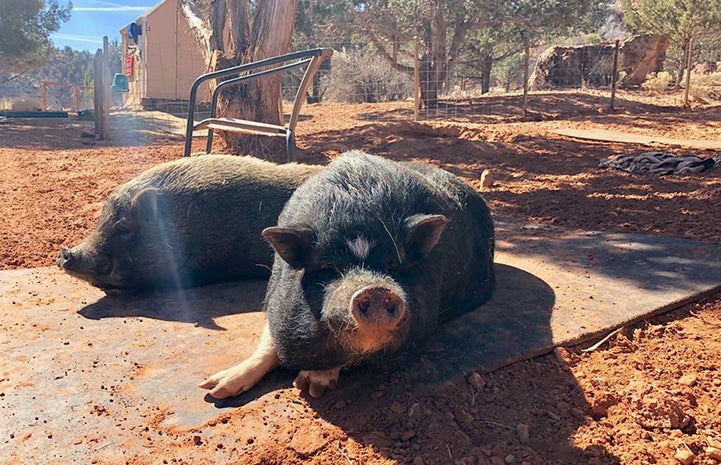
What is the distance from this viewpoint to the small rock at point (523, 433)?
2.19 m

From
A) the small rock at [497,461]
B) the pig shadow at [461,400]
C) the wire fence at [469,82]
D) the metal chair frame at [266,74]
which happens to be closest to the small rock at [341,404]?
the pig shadow at [461,400]

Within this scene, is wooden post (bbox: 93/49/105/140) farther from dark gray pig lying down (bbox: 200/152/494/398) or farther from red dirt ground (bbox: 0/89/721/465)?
dark gray pig lying down (bbox: 200/152/494/398)

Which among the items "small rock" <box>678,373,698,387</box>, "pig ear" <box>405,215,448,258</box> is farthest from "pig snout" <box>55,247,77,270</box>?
"small rock" <box>678,373,698,387</box>

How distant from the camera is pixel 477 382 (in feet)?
8.20

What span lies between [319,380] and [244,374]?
1.08 ft

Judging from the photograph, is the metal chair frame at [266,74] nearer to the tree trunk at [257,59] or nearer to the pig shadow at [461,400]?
the tree trunk at [257,59]

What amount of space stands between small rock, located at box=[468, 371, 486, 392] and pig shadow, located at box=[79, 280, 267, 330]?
1427mm

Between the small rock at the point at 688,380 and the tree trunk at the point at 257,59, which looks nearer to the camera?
the small rock at the point at 688,380

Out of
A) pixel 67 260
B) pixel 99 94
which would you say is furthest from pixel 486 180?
pixel 99 94

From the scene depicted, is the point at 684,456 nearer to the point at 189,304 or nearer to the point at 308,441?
the point at 308,441

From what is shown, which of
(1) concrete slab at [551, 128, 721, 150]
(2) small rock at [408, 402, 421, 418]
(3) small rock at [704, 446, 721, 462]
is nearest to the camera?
(3) small rock at [704, 446, 721, 462]

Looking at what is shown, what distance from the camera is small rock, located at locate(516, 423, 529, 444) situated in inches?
86.3

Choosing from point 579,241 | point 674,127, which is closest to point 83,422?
point 579,241

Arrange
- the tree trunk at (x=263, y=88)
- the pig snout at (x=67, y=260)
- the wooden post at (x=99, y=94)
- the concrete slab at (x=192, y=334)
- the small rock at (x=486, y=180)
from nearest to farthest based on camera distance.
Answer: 1. the concrete slab at (x=192, y=334)
2. the pig snout at (x=67, y=260)
3. the small rock at (x=486, y=180)
4. the tree trunk at (x=263, y=88)
5. the wooden post at (x=99, y=94)
